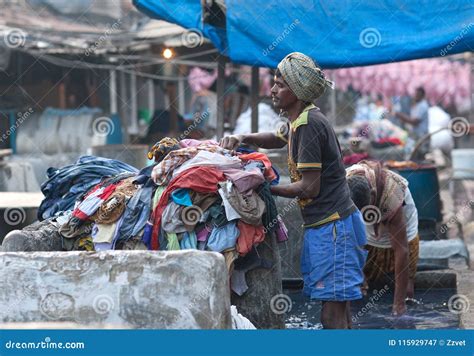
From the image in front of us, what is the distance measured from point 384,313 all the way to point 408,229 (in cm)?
70

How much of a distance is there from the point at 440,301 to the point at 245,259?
2561 mm

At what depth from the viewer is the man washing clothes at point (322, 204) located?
5531 millimetres

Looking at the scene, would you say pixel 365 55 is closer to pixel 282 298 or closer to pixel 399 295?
pixel 399 295

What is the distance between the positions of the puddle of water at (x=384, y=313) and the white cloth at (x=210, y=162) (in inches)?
59.6

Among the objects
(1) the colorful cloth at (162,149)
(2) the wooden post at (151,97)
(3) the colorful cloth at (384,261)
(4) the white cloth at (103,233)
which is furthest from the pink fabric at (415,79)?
(4) the white cloth at (103,233)

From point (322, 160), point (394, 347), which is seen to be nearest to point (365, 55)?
point (322, 160)

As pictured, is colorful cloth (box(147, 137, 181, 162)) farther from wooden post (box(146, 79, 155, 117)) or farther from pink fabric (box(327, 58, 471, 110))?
pink fabric (box(327, 58, 471, 110))

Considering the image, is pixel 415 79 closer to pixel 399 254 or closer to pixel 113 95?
pixel 113 95

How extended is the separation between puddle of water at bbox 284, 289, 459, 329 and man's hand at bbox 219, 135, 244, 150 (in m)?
1.49

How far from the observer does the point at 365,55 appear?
8.18 metres

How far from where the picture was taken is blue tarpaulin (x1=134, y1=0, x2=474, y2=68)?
7.98 metres

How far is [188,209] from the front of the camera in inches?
222

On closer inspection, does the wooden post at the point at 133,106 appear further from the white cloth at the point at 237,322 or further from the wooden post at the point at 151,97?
the white cloth at the point at 237,322

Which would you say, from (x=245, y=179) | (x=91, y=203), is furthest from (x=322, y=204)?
(x=91, y=203)
